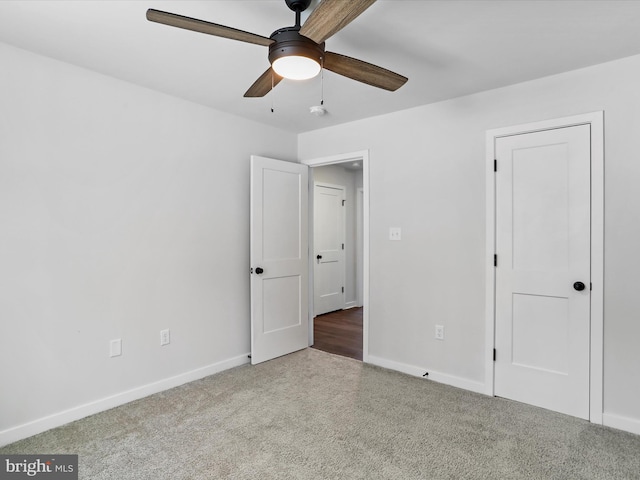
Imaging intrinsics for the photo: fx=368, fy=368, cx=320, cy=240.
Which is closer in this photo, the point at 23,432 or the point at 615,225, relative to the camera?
the point at 23,432

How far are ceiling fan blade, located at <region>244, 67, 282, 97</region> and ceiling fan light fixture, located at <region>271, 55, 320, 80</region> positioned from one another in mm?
109

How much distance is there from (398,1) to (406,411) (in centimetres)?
252

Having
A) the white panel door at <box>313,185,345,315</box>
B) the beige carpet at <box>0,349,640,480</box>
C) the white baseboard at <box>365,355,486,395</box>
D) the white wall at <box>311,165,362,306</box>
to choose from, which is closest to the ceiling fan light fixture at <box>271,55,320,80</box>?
the beige carpet at <box>0,349,640,480</box>

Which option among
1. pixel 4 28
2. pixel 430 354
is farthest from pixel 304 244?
pixel 4 28

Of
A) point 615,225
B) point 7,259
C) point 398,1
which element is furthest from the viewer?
point 615,225

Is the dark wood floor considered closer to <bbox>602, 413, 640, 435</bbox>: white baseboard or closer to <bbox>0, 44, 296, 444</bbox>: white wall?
<bbox>0, 44, 296, 444</bbox>: white wall

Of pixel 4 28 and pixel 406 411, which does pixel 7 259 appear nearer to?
pixel 4 28

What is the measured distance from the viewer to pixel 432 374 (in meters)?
3.19

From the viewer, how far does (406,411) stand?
Result: 2.62m

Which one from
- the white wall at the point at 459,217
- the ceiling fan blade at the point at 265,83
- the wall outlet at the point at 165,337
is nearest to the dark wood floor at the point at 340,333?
the white wall at the point at 459,217

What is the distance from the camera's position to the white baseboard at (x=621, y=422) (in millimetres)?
2320

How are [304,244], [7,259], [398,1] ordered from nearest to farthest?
[398,1]
[7,259]
[304,244]

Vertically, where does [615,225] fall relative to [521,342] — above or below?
above

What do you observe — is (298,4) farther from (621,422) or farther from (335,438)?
(621,422)
